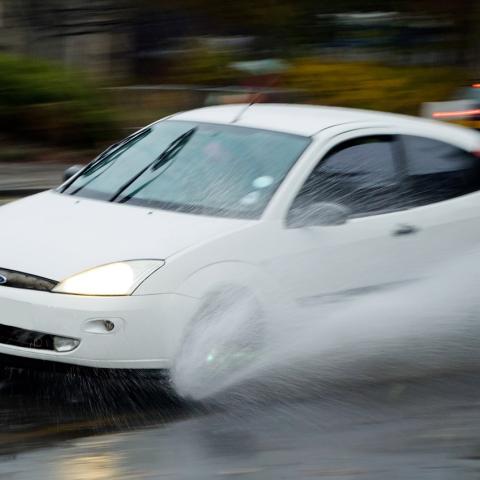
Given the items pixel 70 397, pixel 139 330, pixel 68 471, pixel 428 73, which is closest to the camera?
pixel 68 471

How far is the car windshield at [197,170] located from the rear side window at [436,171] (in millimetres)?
785

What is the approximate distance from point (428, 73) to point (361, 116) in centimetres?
1208

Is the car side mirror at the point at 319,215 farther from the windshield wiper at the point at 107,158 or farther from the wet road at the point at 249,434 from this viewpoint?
the windshield wiper at the point at 107,158

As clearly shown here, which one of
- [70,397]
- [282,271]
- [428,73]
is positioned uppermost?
[282,271]

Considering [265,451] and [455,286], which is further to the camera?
[455,286]

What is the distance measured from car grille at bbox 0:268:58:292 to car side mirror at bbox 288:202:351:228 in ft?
4.81

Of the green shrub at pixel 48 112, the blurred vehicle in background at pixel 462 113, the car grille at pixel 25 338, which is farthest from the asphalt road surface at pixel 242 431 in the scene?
the green shrub at pixel 48 112

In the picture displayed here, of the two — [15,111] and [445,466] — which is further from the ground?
[445,466]

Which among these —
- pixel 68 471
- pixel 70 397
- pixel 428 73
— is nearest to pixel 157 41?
pixel 428 73

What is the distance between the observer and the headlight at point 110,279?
612 centimetres

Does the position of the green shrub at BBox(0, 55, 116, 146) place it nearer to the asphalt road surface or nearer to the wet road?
the asphalt road surface

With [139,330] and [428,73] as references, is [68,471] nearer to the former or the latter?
[139,330]

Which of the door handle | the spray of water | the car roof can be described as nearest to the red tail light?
the car roof

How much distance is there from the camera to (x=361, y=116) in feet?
25.4
